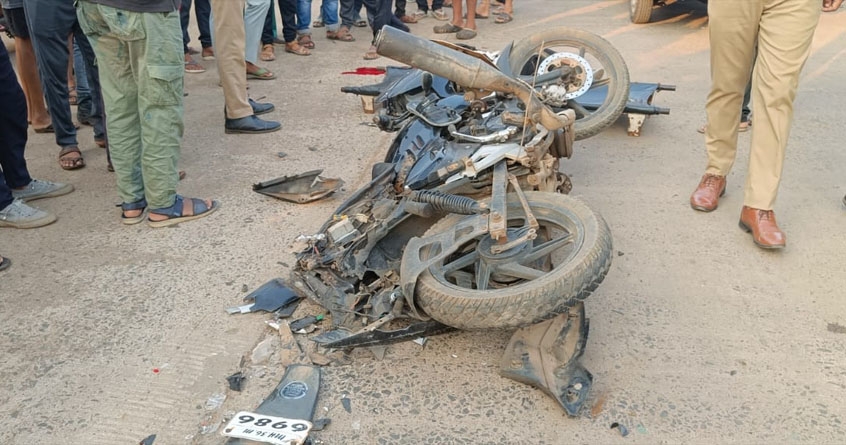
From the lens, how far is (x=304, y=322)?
9.64ft

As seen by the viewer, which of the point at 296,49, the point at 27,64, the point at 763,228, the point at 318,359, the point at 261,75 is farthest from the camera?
the point at 296,49

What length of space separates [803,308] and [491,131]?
1654 millimetres

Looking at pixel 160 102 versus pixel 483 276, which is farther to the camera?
pixel 160 102

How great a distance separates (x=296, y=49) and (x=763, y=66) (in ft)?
17.3

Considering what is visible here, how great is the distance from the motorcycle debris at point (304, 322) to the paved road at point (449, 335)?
0.09 meters

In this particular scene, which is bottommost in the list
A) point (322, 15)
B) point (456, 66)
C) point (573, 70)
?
→ point (322, 15)

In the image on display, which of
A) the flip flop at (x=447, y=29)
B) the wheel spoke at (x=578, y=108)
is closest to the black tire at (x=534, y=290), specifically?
the wheel spoke at (x=578, y=108)

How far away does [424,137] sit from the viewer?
3.46 m

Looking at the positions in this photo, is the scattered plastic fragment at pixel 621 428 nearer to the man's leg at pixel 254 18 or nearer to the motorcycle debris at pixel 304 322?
the motorcycle debris at pixel 304 322

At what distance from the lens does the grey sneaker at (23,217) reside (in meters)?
3.80

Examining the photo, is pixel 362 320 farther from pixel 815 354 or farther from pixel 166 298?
pixel 815 354

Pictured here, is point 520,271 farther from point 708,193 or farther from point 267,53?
point 267,53

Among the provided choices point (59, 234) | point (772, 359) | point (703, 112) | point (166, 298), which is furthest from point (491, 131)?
point (703, 112)

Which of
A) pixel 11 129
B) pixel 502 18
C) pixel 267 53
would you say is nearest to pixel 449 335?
pixel 11 129
